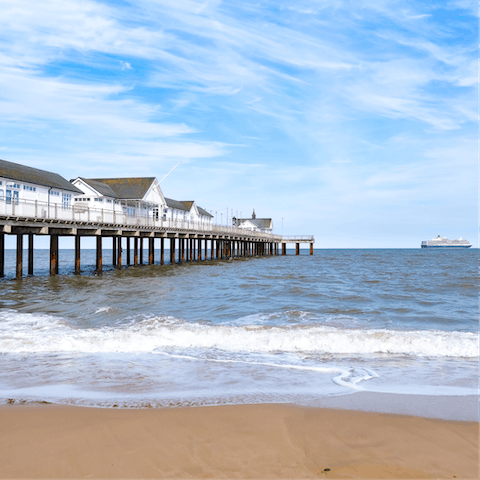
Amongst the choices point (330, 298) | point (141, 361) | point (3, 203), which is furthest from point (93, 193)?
point (141, 361)

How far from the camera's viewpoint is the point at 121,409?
4.92 meters

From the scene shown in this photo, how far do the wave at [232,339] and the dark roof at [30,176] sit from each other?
18540 millimetres

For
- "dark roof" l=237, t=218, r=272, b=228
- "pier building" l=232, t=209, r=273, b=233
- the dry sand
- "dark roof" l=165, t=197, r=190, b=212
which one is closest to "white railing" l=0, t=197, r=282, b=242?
"dark roof" l=165, t=197, r=190, b=212

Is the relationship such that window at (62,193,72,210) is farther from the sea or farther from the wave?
the wave

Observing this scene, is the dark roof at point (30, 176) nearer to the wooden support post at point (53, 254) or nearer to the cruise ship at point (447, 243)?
the wooden support post at point (53, 254)

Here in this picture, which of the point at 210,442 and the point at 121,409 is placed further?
the point at 121,409

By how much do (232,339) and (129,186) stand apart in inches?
1508

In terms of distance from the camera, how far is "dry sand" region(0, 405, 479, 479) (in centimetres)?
349

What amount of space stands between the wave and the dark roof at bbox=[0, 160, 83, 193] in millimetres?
18540

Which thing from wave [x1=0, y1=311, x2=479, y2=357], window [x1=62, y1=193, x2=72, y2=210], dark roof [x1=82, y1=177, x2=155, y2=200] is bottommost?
wave [x1=0, y1=311, x2=479, y2=357]

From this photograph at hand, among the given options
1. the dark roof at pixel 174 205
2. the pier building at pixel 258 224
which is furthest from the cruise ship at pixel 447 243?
the dark roof at pixel 174 205

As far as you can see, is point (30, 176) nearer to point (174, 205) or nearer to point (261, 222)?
point (174, 205)

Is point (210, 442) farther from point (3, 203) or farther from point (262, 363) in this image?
point (3, 203)

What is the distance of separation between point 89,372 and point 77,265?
909 inches
